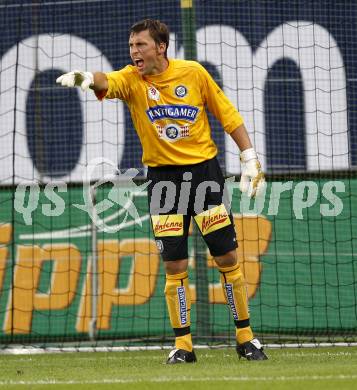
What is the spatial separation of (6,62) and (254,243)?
187 inches

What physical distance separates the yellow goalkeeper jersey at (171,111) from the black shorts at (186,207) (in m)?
0.10

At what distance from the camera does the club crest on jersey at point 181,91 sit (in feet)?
20.6

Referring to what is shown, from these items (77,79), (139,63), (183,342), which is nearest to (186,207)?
(183,342)

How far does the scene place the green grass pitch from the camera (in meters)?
4.78

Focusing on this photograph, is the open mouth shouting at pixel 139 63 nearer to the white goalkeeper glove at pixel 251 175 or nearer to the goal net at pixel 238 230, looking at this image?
the white goalkeeper glove at pixel 251 175

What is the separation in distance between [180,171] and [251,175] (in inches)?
18.3

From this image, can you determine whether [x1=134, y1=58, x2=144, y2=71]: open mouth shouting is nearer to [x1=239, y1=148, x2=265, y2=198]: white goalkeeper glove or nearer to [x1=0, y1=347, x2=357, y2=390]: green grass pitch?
[x1=239, y1=148, x2=265, y2=198]: white goalkeeper glove

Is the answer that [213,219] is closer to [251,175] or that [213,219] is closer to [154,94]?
[251,175]

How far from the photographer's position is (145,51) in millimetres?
6188

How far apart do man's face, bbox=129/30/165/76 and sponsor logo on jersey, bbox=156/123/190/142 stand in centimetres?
37

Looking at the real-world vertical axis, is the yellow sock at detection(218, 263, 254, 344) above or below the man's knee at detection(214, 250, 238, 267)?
below
